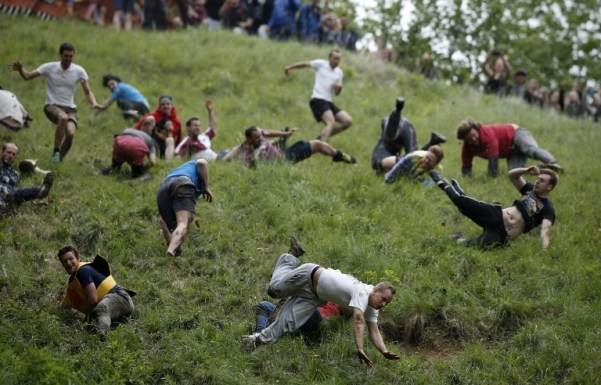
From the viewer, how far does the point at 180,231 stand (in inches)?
391

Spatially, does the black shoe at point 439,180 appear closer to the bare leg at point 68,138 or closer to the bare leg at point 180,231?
the bare leg at point 180,231

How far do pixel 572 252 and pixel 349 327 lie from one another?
12.1 ft

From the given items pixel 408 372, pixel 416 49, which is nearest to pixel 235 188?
pixel 408 372

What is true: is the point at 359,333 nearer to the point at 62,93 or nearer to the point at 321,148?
the point at 321,148

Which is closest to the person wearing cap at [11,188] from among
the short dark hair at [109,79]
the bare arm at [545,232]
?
the short dark hair at [109,79]

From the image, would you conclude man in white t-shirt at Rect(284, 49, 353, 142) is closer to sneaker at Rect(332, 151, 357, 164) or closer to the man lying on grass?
sneaker at Rect(332, 151, 357, 164)

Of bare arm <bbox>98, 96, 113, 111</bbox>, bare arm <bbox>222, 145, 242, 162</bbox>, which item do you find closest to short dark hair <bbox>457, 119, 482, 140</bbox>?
bare arm <bbox>222, 145, 242, 162</bbox>

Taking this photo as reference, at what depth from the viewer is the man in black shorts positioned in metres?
13.0

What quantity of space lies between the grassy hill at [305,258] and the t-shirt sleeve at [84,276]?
0.52m

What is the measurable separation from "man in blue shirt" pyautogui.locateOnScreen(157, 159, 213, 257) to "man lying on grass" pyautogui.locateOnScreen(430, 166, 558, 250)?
3391 mm

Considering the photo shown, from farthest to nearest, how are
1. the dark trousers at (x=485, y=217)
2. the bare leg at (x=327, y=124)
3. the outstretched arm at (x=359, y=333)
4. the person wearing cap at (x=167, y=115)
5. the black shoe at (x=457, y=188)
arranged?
the bare leg at (x=327, y=124)
the person wearing cap at (x=167, y=115)
the black shoe at (x=457, y=188)
the dark trousers at (x=485, y=217)
the outstretched arm at (x=359, y=333)

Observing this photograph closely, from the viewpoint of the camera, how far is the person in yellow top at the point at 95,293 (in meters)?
8.55

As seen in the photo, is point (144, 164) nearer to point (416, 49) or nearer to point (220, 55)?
point (220, 55)

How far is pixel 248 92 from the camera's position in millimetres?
17734
